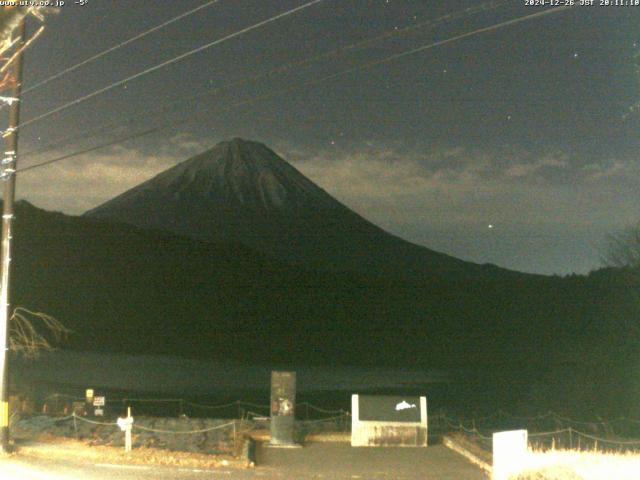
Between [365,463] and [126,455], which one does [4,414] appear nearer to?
[126,455]

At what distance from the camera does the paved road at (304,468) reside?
15.6m

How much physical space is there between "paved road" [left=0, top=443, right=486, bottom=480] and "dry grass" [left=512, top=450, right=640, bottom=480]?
2243mm

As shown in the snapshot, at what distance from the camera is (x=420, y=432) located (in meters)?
21.3

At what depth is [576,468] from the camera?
13734 millimetres

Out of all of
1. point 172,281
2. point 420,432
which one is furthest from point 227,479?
point 172,281

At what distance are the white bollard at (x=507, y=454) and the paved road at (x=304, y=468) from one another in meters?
2.93

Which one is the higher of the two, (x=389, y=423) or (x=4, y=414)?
(x=4, y=414)

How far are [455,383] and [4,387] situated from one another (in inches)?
2098

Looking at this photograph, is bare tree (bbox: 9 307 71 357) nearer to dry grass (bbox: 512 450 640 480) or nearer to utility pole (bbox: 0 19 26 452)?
utility pole (bbox: 0 19 26 452)

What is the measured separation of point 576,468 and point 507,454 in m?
1.25

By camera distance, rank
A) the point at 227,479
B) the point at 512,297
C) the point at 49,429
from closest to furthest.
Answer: the point at 227,479 → the point at 49,429 → the point at 512,297

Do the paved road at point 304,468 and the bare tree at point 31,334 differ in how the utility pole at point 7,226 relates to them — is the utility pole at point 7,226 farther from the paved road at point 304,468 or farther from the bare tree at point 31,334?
the bare tree at point 31,334

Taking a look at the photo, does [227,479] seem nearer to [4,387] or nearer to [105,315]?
[4,387]

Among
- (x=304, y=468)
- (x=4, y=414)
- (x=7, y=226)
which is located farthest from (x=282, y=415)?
(x=7, y=226)
